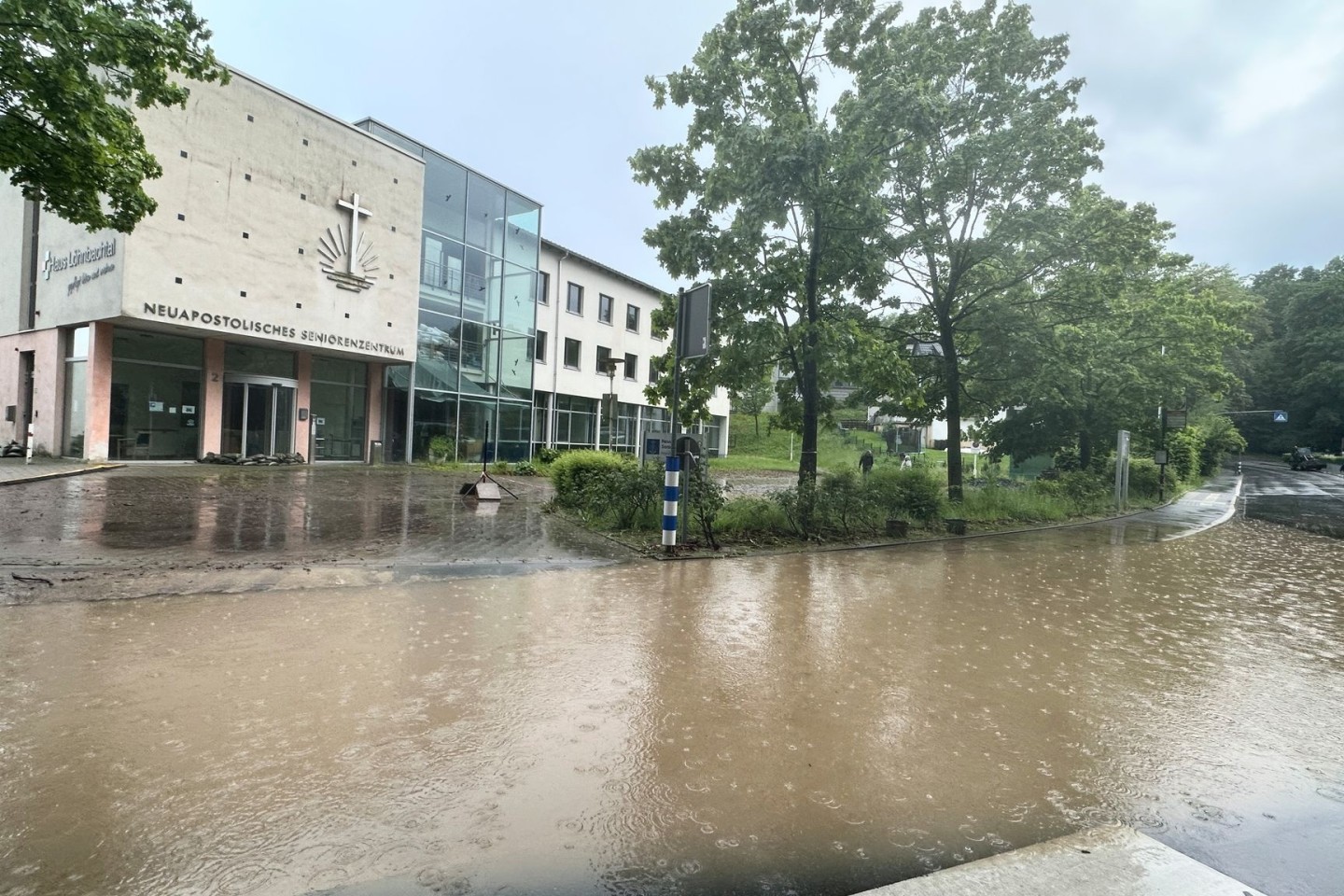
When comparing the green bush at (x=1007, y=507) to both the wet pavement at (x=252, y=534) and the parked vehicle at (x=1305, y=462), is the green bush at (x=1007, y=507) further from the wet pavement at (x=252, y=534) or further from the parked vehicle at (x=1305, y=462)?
the parked vehicle at (x=1305, y=462)

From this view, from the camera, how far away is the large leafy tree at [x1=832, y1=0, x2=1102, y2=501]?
42.2 ft

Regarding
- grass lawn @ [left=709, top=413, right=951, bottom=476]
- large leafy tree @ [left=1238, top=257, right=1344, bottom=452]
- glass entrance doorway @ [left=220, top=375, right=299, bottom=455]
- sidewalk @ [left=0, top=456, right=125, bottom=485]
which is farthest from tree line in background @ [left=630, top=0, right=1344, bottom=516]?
large leafy tree @ [left=1238, top=257, right=1344, bottom=452]

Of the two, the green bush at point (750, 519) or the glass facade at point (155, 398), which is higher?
the glass facade at point (155, 398)

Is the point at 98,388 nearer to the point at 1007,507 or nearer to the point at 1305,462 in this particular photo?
the point at 1007,507

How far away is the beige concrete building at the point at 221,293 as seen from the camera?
728 inches

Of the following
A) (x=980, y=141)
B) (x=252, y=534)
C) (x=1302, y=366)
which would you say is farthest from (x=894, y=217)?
(x=1302, y=366)

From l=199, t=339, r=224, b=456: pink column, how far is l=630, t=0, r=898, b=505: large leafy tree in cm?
1509

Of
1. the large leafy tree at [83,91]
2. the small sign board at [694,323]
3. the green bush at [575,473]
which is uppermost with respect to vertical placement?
the large leafy tree at [83,91]

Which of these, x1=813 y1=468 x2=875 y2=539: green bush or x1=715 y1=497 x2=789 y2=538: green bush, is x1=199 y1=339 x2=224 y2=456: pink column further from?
x1=813 y1=468 x2=875 y2=539: green bush

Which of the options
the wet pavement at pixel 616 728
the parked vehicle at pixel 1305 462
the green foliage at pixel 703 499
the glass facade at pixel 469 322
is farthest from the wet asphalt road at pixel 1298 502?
the glass facade at pixel 469 322

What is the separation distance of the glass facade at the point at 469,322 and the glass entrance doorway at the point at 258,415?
139 inches

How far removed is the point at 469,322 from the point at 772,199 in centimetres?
1811

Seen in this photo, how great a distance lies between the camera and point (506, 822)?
2658 mm

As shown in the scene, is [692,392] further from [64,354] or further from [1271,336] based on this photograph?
[1271,336]
